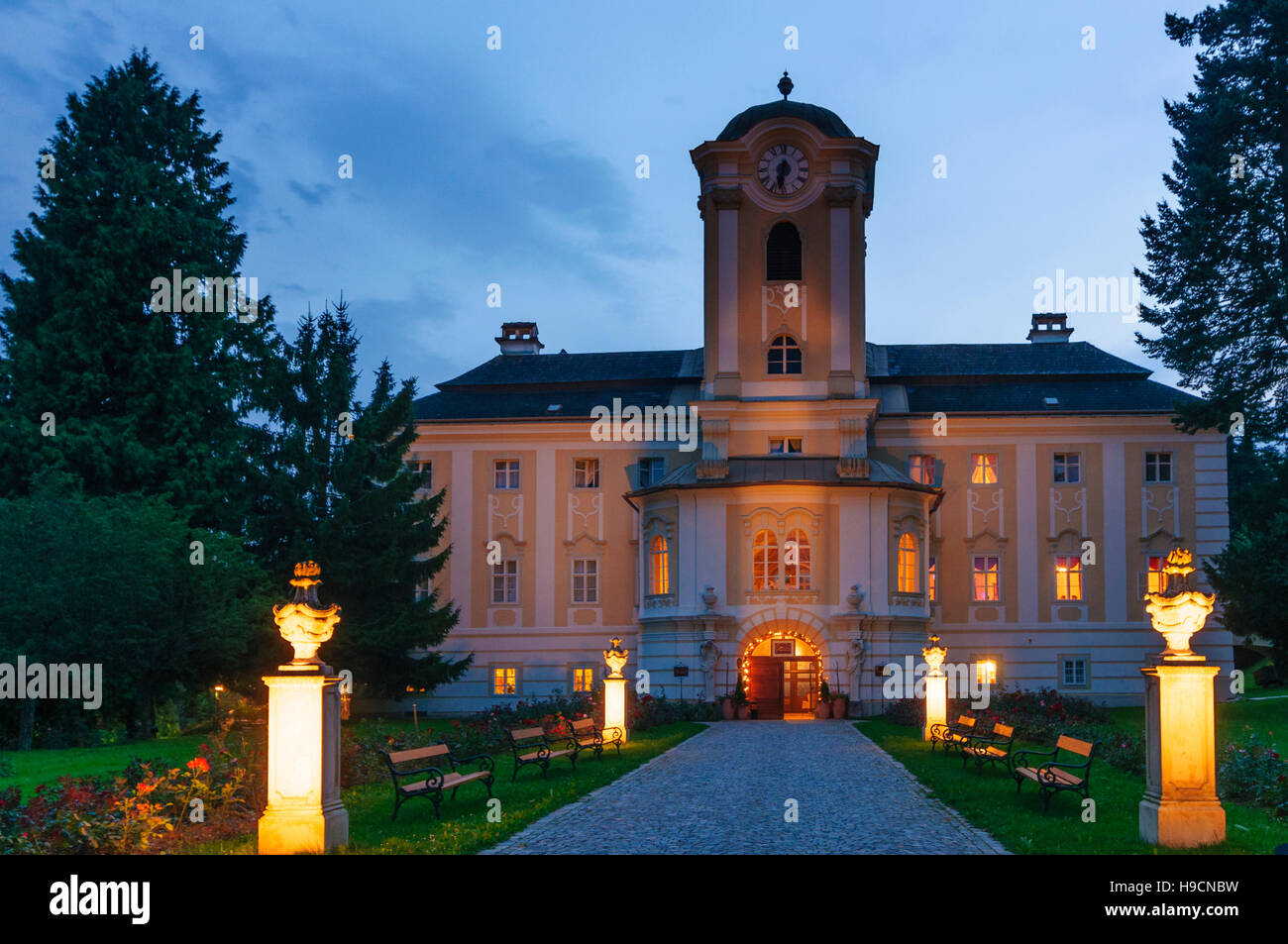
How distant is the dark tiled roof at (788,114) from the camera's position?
3866 cm

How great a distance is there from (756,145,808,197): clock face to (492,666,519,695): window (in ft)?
57.2

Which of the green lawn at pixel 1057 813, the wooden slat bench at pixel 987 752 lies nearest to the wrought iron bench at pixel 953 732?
the green lawn at pixel 1057 813

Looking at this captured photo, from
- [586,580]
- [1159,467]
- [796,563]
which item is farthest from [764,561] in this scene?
[1159,467]

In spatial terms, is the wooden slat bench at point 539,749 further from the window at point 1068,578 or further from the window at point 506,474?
the window at point 1068,578

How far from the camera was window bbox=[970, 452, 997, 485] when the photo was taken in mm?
40500

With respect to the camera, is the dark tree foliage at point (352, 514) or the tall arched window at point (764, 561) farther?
the tall arched window at point (764, 561)

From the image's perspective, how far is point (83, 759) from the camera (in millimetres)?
20812

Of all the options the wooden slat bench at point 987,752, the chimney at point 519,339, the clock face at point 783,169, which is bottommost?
the wooden slat bench at point 987,752

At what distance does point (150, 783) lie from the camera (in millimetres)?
11789

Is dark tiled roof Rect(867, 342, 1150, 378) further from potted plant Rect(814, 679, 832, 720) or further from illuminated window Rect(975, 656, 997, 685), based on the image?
potted plant Rect(814, 679, 832, 720)

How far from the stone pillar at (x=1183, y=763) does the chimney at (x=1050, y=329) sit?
36.3 m
